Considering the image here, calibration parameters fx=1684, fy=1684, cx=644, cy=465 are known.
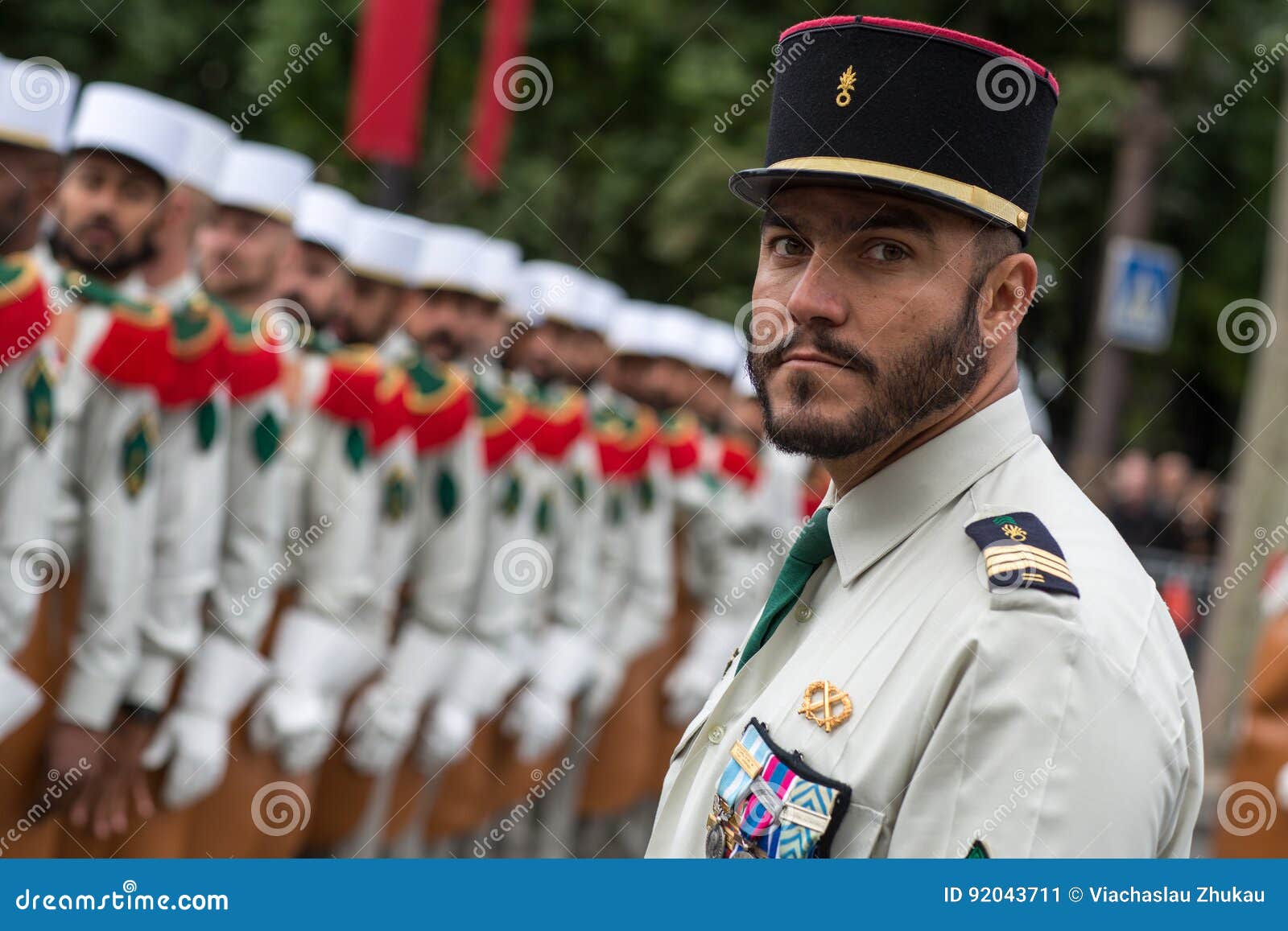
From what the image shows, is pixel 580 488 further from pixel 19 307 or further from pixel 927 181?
pixel 927 181

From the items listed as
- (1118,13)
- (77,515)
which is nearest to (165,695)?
(77,515)

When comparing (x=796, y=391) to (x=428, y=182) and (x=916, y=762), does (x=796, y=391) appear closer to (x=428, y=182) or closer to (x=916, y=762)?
(x=916, y=762)

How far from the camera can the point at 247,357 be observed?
505 cm

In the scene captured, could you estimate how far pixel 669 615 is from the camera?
357 inches

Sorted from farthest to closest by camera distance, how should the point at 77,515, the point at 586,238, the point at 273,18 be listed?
the point at 586,238, the point at 273,18, the point at 77,515

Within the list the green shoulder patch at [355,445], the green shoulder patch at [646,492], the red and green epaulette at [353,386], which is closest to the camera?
the red and green epaulette at [353,386]

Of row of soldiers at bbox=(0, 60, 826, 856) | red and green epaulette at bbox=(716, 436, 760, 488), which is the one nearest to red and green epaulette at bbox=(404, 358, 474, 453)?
row of soldiers at bbox=(0, 60, 826, 856)

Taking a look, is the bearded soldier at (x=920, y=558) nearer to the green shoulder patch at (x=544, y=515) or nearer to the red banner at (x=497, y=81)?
the green shoulder patch at (x=544, y=515)

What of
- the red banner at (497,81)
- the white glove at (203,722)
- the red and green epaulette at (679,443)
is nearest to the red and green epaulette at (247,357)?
the white glove at (203,722)

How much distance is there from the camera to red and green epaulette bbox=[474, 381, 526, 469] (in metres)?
6.83

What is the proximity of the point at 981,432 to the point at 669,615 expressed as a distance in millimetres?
7040

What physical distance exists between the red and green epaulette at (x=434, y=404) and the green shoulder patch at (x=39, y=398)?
1.94 m

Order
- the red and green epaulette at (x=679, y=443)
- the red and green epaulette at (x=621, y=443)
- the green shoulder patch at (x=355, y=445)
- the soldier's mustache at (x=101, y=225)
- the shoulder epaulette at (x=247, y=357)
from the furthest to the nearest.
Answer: the red and green epaulette at (x=679, y=443) < the red and green epaulette at (x=621, y=443) < the green shoulder patch at (x=355, y=445) < the shoulder epaulette at (x=247, y=357) < the soldier's mustache at (x=101, y=225)

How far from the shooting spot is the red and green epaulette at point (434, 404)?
611 cm
